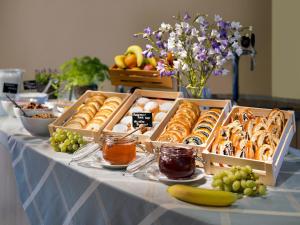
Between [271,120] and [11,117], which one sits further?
[11,117]

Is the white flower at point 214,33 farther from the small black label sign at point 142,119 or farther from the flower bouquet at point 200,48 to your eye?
the small black label sign at point 142,119

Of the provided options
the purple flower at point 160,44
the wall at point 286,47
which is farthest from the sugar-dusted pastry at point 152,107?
the wall at point 286,47

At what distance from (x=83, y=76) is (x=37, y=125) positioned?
2.50 feet

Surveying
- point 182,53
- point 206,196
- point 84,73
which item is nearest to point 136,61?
point 84,73

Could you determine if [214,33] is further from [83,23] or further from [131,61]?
[83,23]

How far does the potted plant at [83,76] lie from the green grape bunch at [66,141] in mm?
982

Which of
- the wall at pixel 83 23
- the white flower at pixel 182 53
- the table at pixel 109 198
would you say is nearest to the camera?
the table at pixel 109 198

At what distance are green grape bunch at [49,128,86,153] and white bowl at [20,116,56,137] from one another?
261 mm

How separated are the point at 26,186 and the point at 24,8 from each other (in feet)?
10.4

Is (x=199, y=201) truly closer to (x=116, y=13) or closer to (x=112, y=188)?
(x=112, y=188)

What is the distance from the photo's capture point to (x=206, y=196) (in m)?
1.16

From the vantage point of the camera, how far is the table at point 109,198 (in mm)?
1122

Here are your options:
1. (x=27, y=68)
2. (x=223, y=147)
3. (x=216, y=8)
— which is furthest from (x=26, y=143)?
(x=216, y=8)

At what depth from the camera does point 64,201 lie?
158cm
